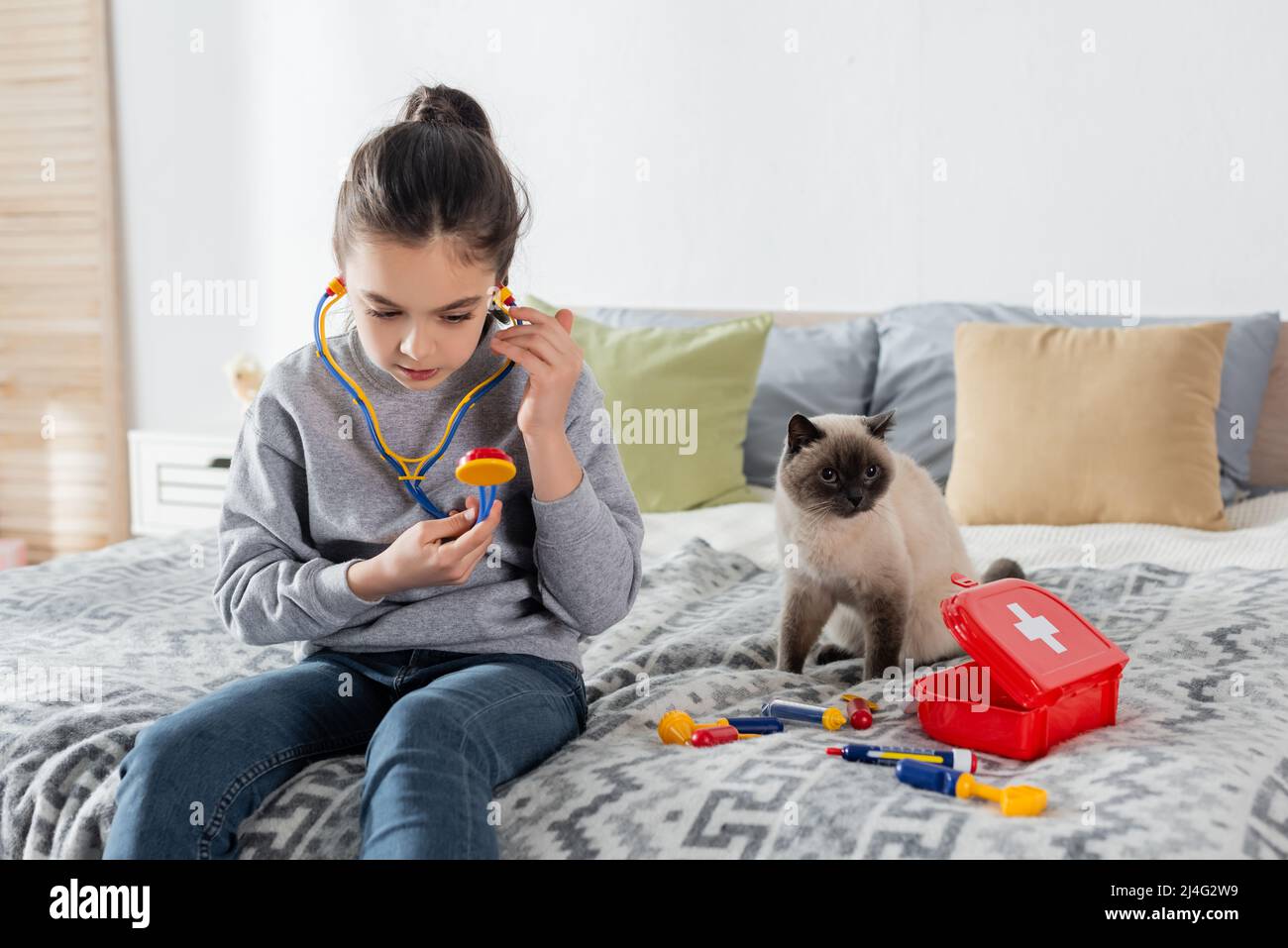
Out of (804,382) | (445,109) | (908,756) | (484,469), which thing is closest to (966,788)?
(908,756)

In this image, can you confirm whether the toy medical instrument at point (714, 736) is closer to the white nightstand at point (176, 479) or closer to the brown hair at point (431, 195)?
the brown hair at point (431, 195)

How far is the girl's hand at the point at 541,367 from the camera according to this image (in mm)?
1171

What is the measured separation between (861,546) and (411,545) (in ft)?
2.03

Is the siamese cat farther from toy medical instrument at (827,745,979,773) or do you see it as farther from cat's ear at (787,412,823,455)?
toy medical instrument at (827,745,979,773)

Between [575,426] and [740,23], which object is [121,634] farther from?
[740,23]

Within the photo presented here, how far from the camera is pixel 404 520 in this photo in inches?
49.6

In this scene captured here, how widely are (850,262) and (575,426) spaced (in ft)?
5.82

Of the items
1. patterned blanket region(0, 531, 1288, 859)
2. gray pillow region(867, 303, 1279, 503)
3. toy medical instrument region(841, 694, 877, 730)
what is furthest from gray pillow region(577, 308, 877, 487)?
toy medical instrument region(841, 694, 877, 730)

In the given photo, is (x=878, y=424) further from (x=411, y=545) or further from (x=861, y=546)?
(x=411, y=545)

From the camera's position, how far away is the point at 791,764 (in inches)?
42.9

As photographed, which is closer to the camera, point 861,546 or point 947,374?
point 861,546

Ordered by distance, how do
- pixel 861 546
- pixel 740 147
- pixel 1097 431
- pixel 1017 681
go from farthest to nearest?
pixel 740 147, pixel 1097 431, pixel 861 546, pixel 1017 681
